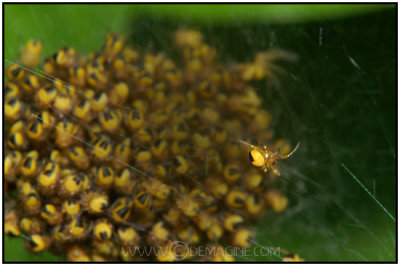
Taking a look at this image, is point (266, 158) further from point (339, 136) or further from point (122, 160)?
point (122, 160)

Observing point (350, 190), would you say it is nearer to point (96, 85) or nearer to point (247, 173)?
point (247, 173)

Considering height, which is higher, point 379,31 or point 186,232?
point 379,31

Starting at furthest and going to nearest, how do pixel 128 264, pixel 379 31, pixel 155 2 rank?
1. pixel 155 2
2. pixel 379 31
3. pixel 128 264

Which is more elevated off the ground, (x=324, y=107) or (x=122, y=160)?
(x=324, y=107)

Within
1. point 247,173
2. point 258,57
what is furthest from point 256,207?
point 258,57

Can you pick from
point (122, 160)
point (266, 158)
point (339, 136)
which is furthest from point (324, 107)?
point (122, 160)

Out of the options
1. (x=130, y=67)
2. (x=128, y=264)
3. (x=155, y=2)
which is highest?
(x=155, y=2)
